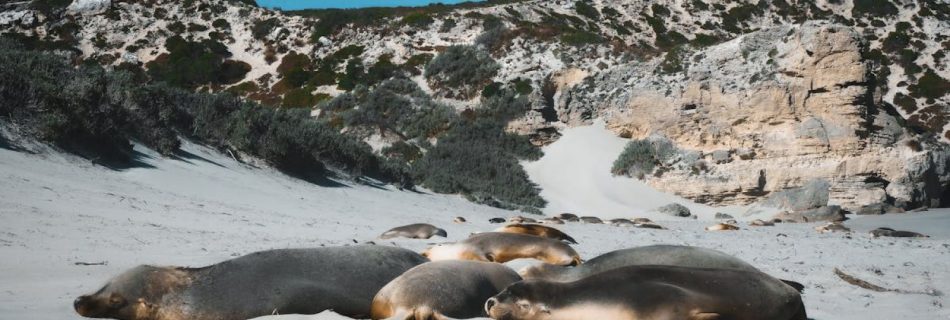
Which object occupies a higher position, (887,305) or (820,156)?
(887,305)

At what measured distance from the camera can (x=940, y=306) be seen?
15.8 feet

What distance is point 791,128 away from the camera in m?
21.1

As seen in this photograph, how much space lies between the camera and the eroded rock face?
20.3 m

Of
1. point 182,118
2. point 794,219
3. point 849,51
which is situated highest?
point 849,51

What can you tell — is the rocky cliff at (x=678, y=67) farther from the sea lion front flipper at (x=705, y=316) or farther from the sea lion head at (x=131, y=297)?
the sea lion head at (x=131, y=297)

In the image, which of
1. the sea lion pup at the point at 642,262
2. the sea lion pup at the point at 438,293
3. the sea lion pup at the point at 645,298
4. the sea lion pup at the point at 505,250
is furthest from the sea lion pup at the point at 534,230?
the sea lion pup at the point at 645,298

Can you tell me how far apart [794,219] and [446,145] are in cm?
1170

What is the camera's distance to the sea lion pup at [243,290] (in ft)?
10.8

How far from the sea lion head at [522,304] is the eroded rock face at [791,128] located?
63.4ft

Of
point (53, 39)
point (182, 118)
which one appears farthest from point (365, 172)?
point (53, 39)

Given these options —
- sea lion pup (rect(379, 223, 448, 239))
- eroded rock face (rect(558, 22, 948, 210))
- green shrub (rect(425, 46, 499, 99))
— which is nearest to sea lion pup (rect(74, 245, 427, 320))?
sea lion pup (rect(379, 223, 448, 239))

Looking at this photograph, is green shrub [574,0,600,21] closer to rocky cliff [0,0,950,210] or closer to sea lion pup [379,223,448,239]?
rocky cliff [0,0,950,210]

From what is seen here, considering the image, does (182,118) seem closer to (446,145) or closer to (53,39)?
(446,145)

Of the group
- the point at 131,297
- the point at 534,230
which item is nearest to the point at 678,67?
the point at 534,230
